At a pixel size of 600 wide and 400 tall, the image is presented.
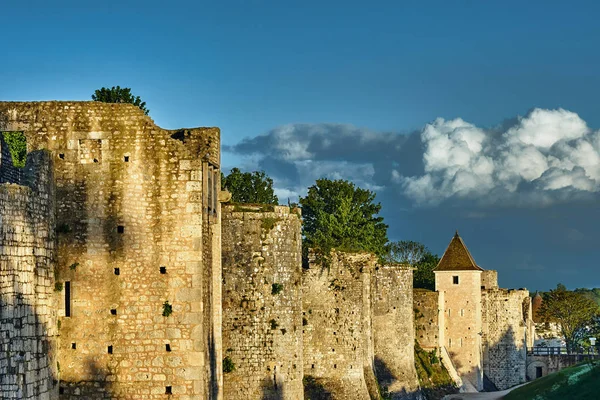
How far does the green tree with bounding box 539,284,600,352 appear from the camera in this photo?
129000 millimetres

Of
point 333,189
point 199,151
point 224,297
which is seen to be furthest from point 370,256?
point 333,189

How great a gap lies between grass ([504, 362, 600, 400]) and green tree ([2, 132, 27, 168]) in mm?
27303

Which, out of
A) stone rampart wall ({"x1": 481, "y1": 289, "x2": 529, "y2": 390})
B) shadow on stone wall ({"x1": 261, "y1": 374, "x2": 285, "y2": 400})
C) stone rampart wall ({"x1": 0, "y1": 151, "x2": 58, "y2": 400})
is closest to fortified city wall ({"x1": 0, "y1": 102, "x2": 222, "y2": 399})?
stone rampart wall ({"x1": 0, "y1": 151, "x2": 58, "y2": 400})

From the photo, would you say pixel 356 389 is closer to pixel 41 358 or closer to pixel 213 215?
pixel 213 215

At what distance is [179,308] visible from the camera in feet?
96.8

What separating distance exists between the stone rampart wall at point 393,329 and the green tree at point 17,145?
36.8 m

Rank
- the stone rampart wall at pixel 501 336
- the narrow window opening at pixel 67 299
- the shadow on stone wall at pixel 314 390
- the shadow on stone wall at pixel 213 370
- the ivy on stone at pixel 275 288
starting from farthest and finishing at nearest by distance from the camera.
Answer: the stone rampart wall at pixel 501 336, the shadow on stone wall at pixel 314 390, the ivy on stone at pixel 275 288, the shadow on stone wall at pixel 213 370, the narrow window opening at pixel 67 299

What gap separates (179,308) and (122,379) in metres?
2.28

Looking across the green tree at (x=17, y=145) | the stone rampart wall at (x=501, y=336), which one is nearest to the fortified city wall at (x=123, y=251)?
the green tree at (x=17, y=145)

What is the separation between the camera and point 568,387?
180ft

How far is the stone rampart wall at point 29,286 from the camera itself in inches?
977

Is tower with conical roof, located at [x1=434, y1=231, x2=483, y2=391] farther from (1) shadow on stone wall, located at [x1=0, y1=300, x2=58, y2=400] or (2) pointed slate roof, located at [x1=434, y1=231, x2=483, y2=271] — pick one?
(1) shadow on stone wall, located at [x1=0, y1=300, x2=58, y2=400]

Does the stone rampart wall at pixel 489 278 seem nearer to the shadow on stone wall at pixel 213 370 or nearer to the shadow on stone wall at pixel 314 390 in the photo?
the shadow on stone wall at pixel 314 390

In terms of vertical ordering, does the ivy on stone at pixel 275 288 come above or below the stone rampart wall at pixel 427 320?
above
